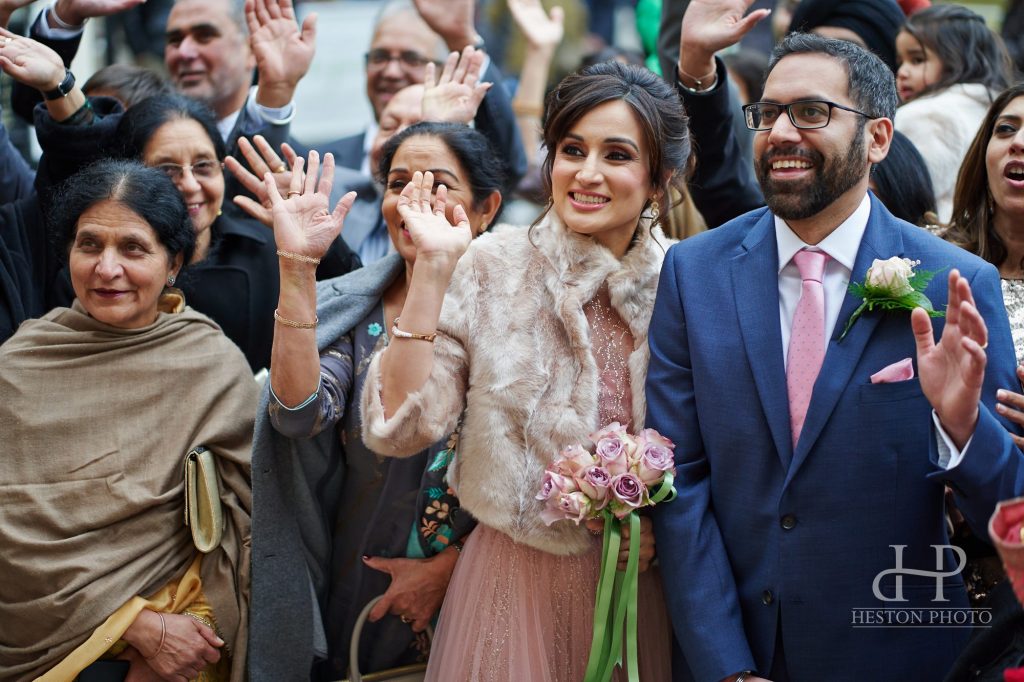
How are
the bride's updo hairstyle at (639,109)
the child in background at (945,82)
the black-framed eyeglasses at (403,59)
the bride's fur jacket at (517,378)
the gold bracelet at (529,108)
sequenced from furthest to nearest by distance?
the gold bracelet at (529,108)
the black-framed eyeglasses at (403,59)
the child in background at (945,82)
the bride's updo hairstyle at (639,109)
the bride's fur jacket at (517,378)

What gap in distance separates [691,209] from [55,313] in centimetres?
257

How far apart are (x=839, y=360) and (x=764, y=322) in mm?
236

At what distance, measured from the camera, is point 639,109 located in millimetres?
3609

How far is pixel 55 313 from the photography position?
3896mm

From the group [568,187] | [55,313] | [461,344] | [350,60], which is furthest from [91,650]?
[350,60]

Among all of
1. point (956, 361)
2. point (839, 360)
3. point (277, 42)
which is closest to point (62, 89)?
point (277, 42)

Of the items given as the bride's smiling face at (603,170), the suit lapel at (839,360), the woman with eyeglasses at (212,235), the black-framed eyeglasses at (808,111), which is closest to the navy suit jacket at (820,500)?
the suit lapel at (839,360)

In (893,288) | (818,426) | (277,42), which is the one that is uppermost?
(277,42)

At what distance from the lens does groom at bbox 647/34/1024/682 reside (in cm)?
311

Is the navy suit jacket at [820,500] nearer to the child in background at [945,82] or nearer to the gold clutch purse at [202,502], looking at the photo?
the gold clutch purse at [202,502]

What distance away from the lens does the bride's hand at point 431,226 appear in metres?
3.38

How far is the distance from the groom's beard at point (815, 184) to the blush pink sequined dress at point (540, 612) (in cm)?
63

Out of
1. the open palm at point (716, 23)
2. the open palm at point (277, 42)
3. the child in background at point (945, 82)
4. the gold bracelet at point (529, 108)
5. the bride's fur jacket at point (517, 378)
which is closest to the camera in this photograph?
the bride's fur jacket at point (517, 378)

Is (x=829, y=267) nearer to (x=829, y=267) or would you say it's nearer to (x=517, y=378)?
(x=829, y=267)
